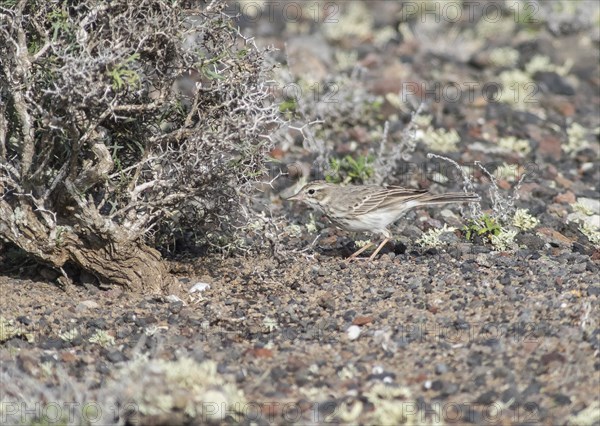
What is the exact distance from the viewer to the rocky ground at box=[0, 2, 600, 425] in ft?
18.9

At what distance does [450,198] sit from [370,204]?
0.75 m

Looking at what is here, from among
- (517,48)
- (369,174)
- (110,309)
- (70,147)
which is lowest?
(517,48)

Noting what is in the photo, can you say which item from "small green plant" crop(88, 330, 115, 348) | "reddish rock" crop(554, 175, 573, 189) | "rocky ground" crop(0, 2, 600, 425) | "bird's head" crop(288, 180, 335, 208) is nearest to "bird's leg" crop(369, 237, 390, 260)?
"rocky ground" crop(0, 2, 600, 425)

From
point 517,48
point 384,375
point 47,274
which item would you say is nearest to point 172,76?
point 47,274

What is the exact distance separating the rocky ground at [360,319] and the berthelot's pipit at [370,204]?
0.28m

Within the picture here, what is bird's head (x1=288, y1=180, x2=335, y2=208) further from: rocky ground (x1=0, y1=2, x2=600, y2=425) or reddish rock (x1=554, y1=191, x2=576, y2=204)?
reddish rock (x1=554, y1=191, x2=576, y2=204)

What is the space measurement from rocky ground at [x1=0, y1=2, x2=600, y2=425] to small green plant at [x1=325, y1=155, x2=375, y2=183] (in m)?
0.22

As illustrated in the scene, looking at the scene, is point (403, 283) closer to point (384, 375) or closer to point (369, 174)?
point (384, 375)

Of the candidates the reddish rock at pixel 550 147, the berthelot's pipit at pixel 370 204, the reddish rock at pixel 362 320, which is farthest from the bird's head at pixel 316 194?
the reddish rock at pixel 550 147

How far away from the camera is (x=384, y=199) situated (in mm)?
9031

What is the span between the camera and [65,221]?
7551mm

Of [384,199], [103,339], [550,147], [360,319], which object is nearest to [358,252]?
[384,199]

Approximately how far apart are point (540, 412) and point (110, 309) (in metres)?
3.47

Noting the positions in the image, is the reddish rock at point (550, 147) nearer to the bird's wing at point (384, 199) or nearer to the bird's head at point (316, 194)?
the bird's wing at point (384, 199)
